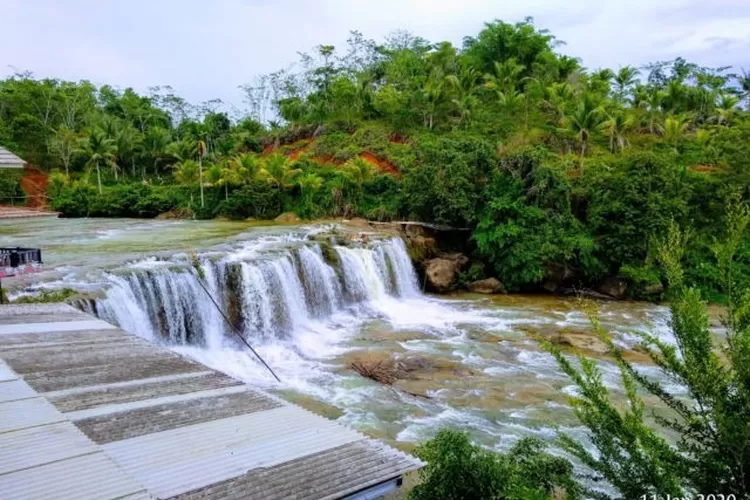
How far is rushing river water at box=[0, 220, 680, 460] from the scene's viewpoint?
8758mm

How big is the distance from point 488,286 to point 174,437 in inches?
570

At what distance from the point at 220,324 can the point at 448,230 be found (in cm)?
1048

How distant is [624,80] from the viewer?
35.1 m

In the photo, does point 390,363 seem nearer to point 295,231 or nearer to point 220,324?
point 220,324

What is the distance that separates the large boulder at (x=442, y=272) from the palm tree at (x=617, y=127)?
10.5 meters

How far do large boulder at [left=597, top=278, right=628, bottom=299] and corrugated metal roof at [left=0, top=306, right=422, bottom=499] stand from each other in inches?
579

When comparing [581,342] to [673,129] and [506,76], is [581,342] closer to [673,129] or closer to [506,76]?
[673,129]

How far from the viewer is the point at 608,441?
3.69m

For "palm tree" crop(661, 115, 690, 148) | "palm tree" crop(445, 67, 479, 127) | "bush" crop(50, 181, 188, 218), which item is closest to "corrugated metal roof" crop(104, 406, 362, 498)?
"bush" crop(50, 181, 188, 218)

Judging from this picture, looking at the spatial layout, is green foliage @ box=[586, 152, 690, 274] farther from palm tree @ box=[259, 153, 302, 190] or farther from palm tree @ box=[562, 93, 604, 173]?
palm tree @ box=[259, 153, 302, 190]

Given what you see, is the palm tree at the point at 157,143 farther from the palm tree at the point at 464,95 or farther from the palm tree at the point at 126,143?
the palm tree at the point at 464,95

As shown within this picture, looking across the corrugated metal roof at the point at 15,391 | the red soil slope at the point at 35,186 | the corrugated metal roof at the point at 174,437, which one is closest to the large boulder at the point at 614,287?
the corrugated metal roof at the point at 174,437

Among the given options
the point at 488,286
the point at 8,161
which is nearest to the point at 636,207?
the point at 488,286

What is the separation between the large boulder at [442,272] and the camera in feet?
57.2
